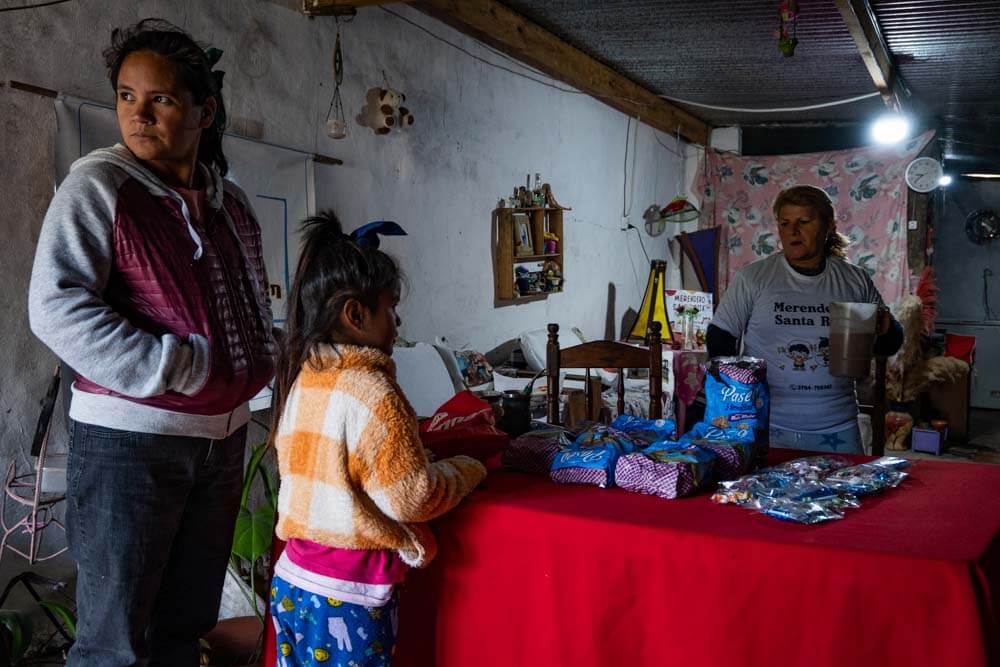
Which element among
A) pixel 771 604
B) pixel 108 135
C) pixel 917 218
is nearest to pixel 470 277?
pixel 108 135

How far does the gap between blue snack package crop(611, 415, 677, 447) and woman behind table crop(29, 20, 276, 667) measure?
78 cm

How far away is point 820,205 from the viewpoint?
7.45ft

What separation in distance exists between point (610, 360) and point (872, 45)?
345 cm

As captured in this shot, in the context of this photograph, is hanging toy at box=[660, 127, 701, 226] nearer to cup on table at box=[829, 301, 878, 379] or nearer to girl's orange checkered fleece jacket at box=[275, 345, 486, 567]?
cup on table at box=[829, 301, 878, 379]

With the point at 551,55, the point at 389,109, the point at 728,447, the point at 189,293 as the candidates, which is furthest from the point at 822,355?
the point at 551,55

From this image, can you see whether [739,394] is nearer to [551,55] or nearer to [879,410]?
[879,410]

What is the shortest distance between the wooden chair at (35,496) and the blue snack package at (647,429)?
1.55 meters

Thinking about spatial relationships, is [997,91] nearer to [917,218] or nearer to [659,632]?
[917,218]

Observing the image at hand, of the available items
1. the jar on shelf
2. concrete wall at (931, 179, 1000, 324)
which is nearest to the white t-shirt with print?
the jar on shelf

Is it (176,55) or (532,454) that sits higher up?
(176,55)

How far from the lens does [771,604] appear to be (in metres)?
1.20

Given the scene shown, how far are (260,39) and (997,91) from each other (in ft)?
19.3

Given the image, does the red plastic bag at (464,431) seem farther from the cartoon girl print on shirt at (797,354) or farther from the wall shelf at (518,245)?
the wall shelf at (518,245)

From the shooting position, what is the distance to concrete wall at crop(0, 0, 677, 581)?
2436 mm
